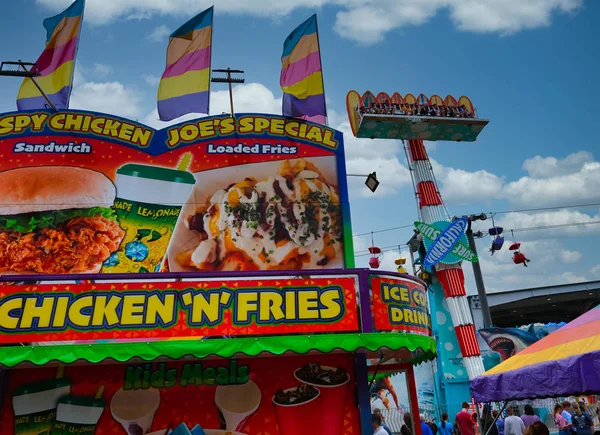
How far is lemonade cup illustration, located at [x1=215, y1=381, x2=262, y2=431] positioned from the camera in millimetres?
9766

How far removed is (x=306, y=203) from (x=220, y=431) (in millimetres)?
6057

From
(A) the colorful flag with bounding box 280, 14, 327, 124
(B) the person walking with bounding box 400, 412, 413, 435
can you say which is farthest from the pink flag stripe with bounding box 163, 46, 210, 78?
(B) the person walking with bounding box 400, 412, 413, 435

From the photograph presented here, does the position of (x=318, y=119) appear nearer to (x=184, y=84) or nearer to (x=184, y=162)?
(x=184, y=84)

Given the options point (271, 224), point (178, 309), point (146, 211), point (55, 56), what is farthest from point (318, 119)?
point (178, 309)

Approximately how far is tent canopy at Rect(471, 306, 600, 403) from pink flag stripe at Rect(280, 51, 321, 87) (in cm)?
970

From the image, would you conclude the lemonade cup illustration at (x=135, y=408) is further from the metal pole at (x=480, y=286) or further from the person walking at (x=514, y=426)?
the metal pole at (x=480, y=286)

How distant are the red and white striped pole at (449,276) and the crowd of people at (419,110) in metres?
3.21

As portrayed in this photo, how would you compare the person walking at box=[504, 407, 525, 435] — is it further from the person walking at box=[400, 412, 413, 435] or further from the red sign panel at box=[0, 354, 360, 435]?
the red sign panel at box=[0, 354, 360, 435]

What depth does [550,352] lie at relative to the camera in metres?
7.05

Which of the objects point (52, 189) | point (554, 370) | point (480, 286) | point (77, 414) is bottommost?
point (77, 414)

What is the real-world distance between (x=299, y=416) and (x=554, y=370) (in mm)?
5216

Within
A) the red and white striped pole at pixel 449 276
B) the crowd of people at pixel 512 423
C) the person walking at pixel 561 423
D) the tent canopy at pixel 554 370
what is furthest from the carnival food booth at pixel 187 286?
the red and white striped pole at pixel 449 276

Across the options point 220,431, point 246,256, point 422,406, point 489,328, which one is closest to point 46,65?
point 246,256

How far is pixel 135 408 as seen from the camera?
382 inches
